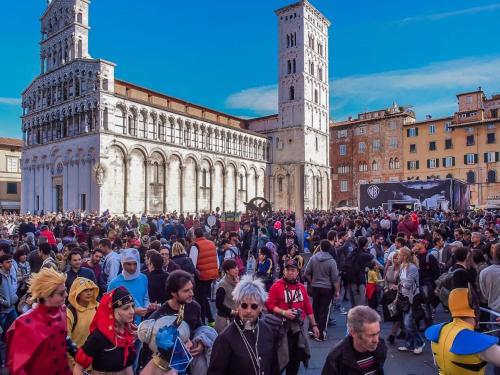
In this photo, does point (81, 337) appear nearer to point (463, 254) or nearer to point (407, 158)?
point (463, 254)

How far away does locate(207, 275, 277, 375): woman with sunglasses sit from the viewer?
2.91 m

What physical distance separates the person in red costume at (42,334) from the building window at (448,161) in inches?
2024

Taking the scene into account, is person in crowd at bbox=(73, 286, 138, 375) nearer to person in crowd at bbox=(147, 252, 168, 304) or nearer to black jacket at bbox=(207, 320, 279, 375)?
black jacket at bbox=(207, 320, 279, 375)

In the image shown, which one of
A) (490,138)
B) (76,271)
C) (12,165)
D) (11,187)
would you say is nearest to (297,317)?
(76,271)

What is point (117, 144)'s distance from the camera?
32.4 metres

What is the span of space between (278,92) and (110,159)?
26787 mm

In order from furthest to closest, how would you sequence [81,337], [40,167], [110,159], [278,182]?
[278,182] < [40,167] < [110,159] < [81,337]

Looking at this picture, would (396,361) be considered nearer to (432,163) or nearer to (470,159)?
(470,159)

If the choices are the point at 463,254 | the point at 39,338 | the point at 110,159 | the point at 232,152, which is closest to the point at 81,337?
the point at 39,338

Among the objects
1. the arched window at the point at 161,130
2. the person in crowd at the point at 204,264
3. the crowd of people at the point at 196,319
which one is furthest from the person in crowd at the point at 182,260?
the arched window at the point at 161,130

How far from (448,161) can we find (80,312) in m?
51.3

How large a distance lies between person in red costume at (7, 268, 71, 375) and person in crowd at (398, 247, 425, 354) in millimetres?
4745

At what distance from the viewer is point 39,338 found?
3.21m

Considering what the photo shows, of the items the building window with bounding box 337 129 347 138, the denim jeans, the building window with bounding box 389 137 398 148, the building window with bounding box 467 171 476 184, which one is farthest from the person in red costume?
the building window with bounding box 337 129 347 138
